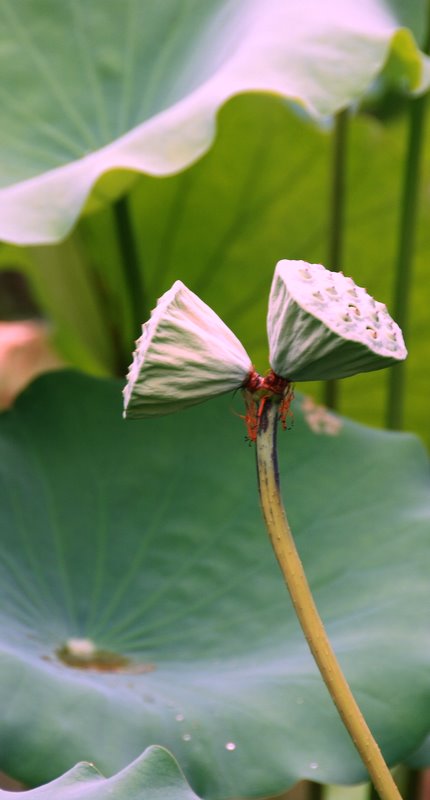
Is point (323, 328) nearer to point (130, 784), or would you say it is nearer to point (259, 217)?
point (130, 784)

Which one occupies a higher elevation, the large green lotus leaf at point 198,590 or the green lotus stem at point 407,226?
the green lotus stem at point 407,226

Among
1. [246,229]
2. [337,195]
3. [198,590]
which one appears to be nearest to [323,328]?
[198,590]

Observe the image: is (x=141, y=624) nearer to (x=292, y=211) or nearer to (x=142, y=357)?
(x=142, y=357)

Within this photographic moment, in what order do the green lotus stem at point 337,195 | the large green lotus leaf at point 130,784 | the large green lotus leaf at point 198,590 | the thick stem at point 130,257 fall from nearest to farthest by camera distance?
the large green lotus leaf at point 130,784 < the large green lotus leaf at point 198,590 < the thick stem at point 130,257 < the green lotus stem at point 337,195

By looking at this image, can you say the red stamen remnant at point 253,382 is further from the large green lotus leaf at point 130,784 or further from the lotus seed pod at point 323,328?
the large green lotus leaf at point 130,784

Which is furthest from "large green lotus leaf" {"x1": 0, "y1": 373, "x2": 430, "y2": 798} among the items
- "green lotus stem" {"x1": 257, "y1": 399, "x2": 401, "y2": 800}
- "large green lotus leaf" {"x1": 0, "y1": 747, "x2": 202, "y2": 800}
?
"green lotus stem" {"x1": 257, "y1": 399, "x2": 401, "y2": 800}

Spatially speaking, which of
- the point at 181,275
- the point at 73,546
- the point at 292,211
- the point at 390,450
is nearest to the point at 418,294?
the point at 292,211

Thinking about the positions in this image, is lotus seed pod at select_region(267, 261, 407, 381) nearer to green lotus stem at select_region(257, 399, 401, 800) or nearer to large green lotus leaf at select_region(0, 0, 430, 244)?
green lotus stem at select_region(257, 399, 401, 800)

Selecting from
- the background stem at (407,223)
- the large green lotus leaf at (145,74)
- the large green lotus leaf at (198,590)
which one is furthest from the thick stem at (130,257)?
the background stem at (407,223)
